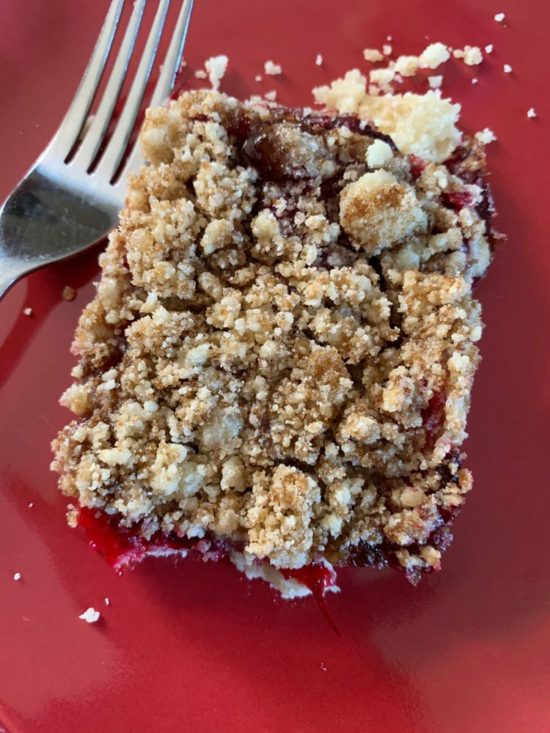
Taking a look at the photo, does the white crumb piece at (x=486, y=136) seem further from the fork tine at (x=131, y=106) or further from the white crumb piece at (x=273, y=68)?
the fork tine at (x=131, y=106)

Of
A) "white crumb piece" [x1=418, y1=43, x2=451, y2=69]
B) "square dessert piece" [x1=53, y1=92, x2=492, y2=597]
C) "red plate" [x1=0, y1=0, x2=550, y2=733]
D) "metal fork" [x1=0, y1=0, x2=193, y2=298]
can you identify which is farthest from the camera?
"white crumb piece" [x1=418, y1=43, x2=451, y2=69]

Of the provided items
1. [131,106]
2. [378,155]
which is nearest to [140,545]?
[378,155]

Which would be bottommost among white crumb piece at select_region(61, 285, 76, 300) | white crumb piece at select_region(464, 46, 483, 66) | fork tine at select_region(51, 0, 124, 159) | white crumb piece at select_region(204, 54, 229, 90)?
white crumb piece at select_region(464, 46, 483, 66)

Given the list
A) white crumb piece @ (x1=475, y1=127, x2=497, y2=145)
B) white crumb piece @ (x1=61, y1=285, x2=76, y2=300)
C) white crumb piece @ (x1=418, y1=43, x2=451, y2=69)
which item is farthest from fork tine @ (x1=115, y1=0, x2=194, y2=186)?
white crumb piece @ (x1=475, y1=127, x2=497, y2=145)

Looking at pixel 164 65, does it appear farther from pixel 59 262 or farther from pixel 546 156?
pixel 546 156

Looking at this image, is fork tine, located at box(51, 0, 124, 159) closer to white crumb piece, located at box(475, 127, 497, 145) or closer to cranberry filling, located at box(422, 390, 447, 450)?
white crumb piece, located at box(475, 127, 497, 145)

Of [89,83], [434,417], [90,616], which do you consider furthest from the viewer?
[89,83]

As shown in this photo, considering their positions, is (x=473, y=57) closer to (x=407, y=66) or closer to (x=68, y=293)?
(x=407, y=66)
